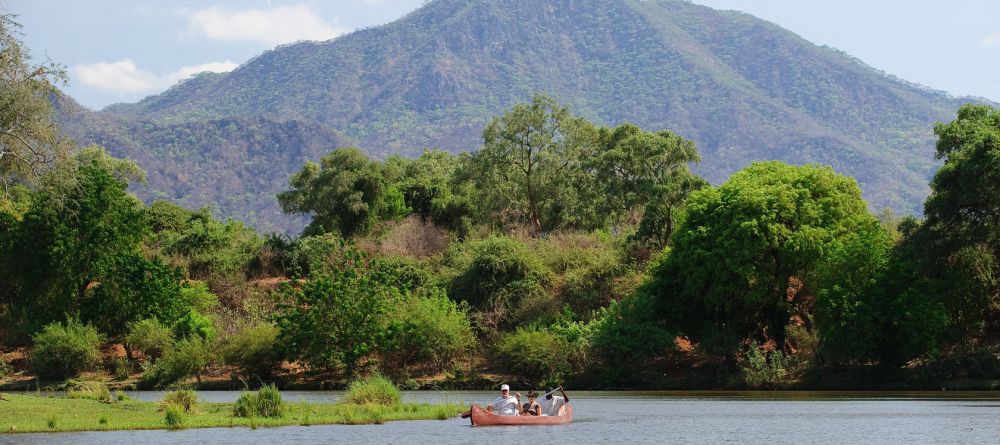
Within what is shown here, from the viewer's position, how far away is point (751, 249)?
2413 inches

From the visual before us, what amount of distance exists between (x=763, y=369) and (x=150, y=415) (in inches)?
1257

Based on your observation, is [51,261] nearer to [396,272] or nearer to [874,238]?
[396,272]

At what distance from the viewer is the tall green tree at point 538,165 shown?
83.5 m

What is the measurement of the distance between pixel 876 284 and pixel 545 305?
68.3 ft

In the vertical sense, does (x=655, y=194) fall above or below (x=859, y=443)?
above

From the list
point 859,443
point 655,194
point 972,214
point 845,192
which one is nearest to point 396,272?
point 655,194

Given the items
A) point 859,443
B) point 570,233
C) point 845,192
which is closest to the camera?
point 859,443

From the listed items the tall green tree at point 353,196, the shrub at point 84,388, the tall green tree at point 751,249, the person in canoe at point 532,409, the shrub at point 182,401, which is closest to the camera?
the shrub at point 182,401

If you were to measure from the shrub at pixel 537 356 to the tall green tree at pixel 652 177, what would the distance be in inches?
486

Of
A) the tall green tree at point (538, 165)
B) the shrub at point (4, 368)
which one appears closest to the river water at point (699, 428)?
the tall green tree at point (538, 165)

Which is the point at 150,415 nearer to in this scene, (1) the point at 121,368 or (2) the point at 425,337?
(2) the point at 425,337

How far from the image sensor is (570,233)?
8256 cm

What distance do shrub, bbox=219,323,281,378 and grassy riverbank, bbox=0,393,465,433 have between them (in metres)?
23.4

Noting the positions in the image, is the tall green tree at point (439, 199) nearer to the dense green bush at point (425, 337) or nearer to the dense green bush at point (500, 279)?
the dense green bush at point (500, 279)
